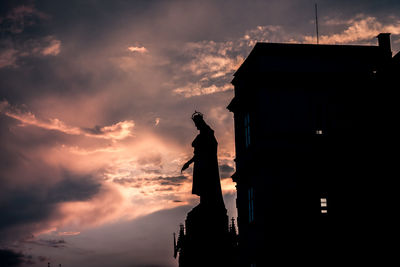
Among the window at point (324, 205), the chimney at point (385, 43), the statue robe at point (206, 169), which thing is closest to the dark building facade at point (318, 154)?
the window at point (324, 205)

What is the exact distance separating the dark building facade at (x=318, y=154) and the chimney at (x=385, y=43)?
461mm

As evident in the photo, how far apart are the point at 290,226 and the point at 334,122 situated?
271 inches

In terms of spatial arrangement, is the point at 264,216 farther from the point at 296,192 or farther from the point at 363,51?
the point at 363,51

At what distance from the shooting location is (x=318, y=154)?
27.9 m

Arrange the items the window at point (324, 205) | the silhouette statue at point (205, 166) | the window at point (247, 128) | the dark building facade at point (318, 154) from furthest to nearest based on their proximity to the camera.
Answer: the window at point (247, 128) < the window at point (324, 205) < the dark building facade at point (318, 154) < the silhouette statue at point (205, 166)

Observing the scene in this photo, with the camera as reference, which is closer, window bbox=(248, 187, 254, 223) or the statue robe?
the statue robe

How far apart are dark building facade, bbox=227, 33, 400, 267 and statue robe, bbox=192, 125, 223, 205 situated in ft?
44.5

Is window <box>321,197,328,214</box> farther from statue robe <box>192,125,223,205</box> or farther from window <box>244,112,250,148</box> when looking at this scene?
statue robe <box>192,125,223,205</box>

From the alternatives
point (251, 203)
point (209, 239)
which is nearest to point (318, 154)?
point (251, 203)

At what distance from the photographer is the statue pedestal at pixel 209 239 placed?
13594 mm

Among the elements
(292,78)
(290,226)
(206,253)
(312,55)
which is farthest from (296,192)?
(206,253)

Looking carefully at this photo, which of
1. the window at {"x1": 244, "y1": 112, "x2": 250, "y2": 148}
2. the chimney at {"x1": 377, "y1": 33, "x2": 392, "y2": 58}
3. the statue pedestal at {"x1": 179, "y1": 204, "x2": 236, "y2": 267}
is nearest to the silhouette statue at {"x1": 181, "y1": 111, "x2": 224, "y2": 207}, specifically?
the statue pedestal at {"x1": 179, "y1": 204, "x2": 236, "y2": 267}

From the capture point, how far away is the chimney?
31.1 m

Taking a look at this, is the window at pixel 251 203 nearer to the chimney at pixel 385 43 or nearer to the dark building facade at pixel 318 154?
the dark building facade at pixel 318 154
